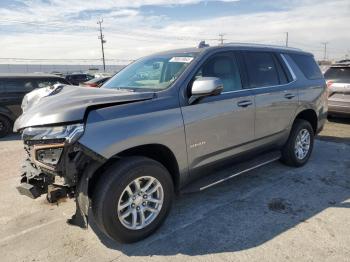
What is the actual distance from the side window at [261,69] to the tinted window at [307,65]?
0.68 m

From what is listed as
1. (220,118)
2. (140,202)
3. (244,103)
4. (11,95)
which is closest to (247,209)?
(220,118)

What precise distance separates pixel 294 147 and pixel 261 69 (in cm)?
146

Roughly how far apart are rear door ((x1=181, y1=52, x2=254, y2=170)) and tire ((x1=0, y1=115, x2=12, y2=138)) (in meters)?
7.54

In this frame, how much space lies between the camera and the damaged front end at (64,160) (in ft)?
9.79

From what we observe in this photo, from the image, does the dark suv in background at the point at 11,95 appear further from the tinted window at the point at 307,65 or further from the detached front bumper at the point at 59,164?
the tinted window at the point at 307,65

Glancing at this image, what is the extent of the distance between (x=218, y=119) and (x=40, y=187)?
2019 mm

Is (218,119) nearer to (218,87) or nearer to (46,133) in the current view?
(218,87)

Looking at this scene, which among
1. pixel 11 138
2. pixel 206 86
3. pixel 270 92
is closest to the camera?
pixel 206 86

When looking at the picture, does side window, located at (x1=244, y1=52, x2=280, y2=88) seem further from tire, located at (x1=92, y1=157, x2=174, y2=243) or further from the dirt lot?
tire, located at (x1=92, y1=157, x2=174, y2=243)

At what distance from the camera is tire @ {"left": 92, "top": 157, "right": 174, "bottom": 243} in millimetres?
3170

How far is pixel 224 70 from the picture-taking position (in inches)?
169

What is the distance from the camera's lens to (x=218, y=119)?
4.02 m

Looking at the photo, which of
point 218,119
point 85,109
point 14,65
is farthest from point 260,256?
point 14,65

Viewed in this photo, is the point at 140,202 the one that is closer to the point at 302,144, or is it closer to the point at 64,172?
the point at 64,172
